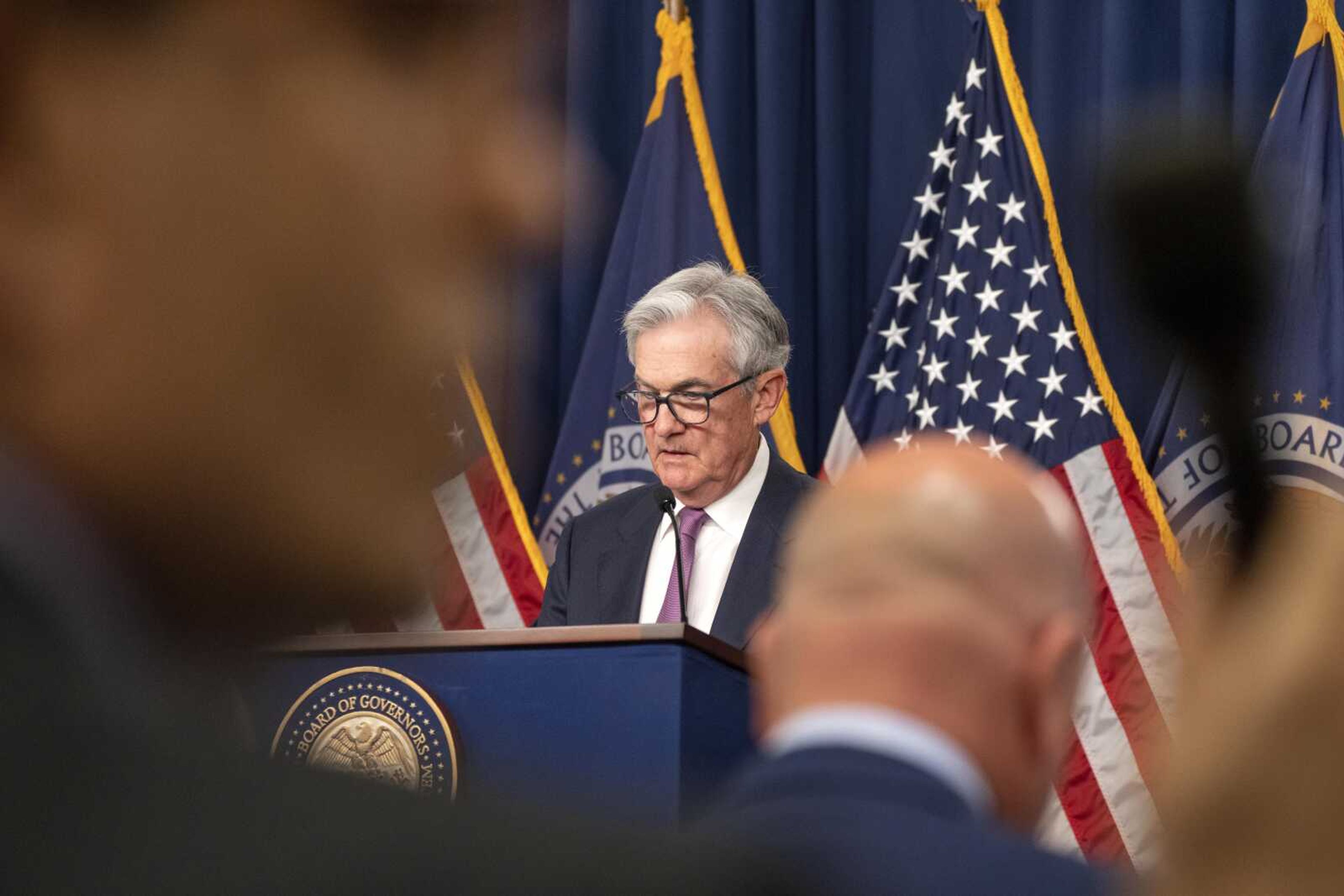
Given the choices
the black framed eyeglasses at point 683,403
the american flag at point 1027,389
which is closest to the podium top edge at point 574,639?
the black framed eyeglasses at point 683,403

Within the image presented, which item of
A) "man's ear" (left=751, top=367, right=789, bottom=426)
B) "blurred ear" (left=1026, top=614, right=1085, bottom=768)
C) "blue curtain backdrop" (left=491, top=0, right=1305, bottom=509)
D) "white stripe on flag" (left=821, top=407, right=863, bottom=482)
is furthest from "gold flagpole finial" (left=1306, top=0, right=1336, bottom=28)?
"blurred ear" (left=1026, top=614, right=1085, bottom=768)

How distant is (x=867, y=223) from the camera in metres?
6.27

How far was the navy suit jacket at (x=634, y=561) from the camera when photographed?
401cm

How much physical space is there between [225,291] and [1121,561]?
4.88 metres

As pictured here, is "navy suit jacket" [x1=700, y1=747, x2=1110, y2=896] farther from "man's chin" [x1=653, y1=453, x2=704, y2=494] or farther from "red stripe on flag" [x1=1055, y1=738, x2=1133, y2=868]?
"red stripe on flag" [x1=1055, y1=738, x2=1133, y2=868]

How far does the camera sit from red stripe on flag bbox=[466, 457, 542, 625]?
5.77 m

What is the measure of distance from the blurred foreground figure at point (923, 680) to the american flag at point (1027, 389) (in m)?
4.03

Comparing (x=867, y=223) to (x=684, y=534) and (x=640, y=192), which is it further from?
(x=684, y=534)

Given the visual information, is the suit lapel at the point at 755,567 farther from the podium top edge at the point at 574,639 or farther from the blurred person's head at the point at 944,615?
the blurred person's head at the point at 944,615

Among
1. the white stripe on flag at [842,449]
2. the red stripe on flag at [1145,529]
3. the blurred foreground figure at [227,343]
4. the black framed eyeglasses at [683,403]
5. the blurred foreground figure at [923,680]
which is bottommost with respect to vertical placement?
the red stripe on flag at [1145,529]

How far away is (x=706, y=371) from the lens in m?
4.51

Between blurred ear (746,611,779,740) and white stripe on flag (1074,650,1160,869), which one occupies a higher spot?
blurred ear (746,611,779,740)

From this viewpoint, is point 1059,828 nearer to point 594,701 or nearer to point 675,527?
point 675,527

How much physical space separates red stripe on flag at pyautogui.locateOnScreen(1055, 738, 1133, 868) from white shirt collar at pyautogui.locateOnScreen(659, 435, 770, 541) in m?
1.28
